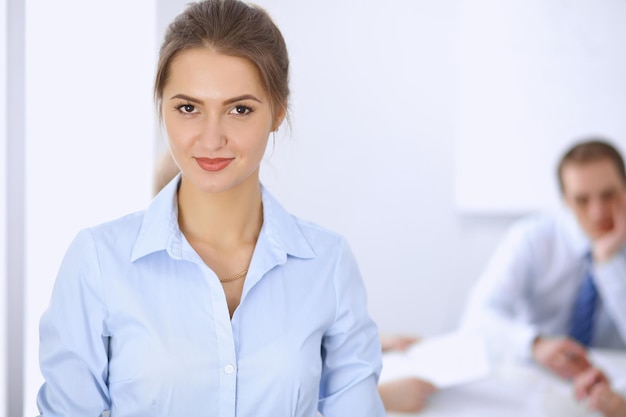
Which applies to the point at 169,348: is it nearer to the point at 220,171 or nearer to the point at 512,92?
the point at 220,171

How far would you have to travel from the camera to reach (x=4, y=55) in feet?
5.72

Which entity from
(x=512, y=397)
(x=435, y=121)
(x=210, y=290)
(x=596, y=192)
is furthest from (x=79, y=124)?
(x=596, y=192)

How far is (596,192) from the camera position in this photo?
9.59 feet

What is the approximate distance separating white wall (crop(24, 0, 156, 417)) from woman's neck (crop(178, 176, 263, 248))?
781mm

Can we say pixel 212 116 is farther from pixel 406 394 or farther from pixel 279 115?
pixel 406 394

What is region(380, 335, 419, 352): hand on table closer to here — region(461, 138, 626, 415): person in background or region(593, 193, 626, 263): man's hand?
region(461, 138, 626, 415): person in background

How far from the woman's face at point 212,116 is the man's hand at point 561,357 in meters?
1.32

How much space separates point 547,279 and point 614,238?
32 cm

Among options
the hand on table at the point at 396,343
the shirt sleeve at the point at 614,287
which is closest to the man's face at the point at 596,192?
the shirt sleeve at the point at 614,287

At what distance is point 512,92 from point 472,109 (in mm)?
205

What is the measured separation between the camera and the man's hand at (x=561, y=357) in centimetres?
200

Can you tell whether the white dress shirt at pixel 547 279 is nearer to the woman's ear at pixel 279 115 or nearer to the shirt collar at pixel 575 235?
the shirt collar at pixel 575 235

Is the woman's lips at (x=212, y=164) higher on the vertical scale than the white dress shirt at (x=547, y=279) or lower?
higher

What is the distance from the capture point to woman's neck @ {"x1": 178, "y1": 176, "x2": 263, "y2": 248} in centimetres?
117
